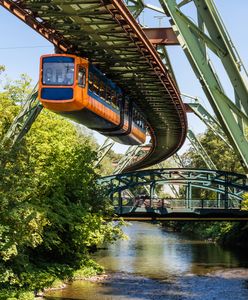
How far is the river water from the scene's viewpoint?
27.4 metres

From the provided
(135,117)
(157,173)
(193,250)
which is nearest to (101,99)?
(135,117)

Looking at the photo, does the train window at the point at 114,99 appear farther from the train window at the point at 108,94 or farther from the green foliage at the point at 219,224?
the green foliage at the point at 219,224

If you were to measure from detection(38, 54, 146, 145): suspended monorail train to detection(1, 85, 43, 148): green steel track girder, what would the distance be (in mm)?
6841

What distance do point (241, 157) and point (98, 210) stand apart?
72.7 ft

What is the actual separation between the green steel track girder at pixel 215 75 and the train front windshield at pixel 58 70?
10790 mm

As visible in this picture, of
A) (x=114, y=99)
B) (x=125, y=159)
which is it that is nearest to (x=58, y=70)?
(x=114, y=99)

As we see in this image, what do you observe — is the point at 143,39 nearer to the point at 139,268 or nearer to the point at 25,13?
the point at 25,13

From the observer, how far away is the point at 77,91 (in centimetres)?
2462

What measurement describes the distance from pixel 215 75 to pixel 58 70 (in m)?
11.9

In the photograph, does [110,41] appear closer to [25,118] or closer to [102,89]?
[102,89]

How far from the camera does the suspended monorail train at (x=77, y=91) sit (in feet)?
80.5

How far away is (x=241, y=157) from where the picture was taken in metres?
13.7

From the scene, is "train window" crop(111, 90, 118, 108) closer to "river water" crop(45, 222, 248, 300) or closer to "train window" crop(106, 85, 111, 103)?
"train window" crop(106, 85, 111, 103)

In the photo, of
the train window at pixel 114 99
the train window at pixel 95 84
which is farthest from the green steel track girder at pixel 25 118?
the train window at pixel 95 84
